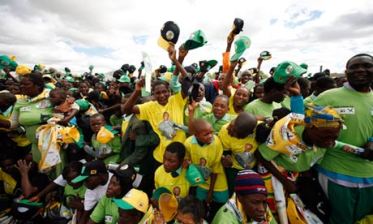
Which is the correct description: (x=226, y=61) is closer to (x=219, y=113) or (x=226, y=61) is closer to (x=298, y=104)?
(x=219, y=113)

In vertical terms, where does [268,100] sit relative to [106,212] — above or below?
above

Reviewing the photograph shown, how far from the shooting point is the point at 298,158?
6.88 ft

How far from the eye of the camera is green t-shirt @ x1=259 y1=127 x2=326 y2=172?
6.78ft

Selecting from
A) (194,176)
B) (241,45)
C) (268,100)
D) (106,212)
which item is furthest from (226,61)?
(106,212)

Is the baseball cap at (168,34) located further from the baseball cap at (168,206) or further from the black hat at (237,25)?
the baseball cap at (168,206)

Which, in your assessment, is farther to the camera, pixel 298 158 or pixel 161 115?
pixel 161 115

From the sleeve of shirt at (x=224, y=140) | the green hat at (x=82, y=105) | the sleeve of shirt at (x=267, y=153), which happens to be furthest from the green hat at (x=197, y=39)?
the green hat at (x=82, y=105)

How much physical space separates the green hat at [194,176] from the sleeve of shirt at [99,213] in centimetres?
116

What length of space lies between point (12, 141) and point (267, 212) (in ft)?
→ 14.1

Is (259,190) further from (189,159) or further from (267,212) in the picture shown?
(189,159)

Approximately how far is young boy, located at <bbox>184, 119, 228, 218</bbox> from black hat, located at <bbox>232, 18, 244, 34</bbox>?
1329 millimetres

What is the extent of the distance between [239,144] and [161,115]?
43.6 inches

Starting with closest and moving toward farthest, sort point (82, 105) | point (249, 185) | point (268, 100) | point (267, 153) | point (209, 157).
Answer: point (249, 185)
point (267, 153)
point (209, 157)
point (268, 100)
point (82, 105)

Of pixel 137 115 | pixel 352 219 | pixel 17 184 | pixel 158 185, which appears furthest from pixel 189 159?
pixel 17 184
